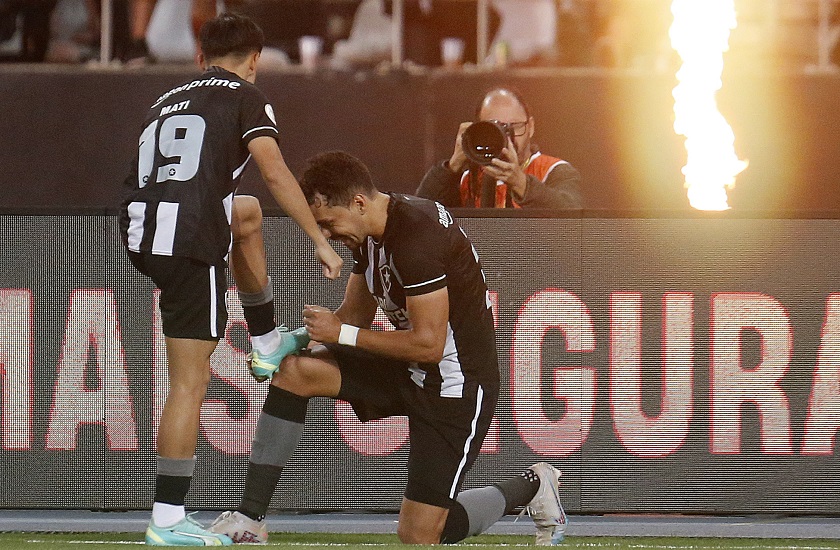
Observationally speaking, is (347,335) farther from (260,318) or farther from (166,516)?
(166,516)

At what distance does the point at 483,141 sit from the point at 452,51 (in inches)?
121

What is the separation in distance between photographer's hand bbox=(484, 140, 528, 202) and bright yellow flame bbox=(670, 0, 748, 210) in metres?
2.93

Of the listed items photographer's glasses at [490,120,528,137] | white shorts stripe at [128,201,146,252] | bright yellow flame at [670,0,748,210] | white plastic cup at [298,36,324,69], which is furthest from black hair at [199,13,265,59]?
bright yellow flame at [670,0,748,210]

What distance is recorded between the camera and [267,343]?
4.96 metres

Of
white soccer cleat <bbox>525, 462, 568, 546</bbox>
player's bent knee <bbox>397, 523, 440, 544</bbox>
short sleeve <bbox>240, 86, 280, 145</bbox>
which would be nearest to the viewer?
short sleeve <bbox>240, 86, 280, 145</bbox>

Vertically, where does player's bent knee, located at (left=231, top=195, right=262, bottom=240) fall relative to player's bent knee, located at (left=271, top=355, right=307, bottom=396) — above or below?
above

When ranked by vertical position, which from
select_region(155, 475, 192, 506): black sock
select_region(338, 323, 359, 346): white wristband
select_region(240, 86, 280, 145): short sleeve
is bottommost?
select_region(155, 475, 192, 506): black sock

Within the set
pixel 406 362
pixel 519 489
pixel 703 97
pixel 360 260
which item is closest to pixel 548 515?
pixel 519 489

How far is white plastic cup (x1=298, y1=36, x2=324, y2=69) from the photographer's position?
370 inches

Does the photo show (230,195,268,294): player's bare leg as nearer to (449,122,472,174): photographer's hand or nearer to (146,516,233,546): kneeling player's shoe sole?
(146,516,233,546): kneeling player's shoe sole

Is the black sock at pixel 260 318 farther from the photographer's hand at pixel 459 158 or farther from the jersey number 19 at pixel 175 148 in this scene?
the photographer's hand at pixel 459 158

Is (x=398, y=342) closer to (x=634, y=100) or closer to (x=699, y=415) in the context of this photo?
(x=699, y=415)

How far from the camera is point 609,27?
9336 millimetres

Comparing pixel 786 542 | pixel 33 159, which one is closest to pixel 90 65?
pixel 33 159
